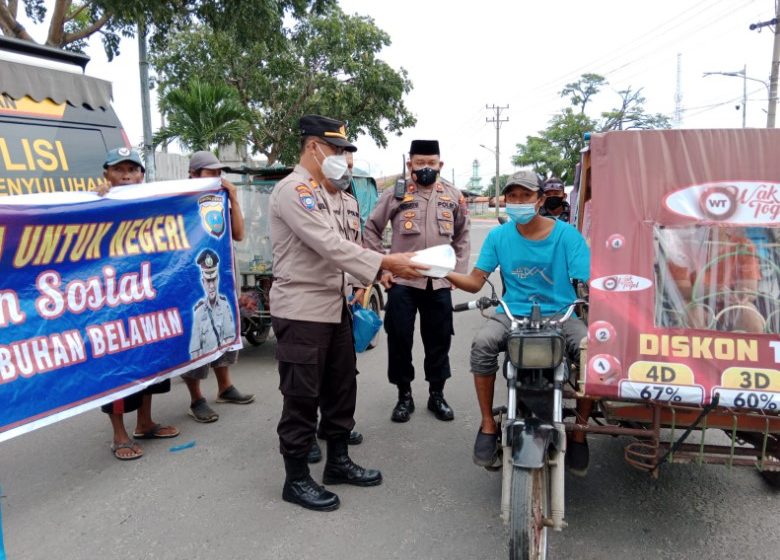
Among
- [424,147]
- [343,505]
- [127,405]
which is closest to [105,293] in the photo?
[127,405]

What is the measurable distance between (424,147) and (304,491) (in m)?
2.57

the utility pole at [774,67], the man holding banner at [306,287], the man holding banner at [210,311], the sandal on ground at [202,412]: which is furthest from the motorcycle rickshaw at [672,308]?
the utility pole at [774,67]

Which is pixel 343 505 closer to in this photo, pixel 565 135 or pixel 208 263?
pixel 208 263

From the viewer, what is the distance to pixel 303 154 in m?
3.18

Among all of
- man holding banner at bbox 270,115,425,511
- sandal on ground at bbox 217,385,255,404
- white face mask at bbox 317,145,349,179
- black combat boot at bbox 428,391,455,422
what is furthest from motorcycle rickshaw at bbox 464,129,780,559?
sandal on ground at bbox 217,385,255,404

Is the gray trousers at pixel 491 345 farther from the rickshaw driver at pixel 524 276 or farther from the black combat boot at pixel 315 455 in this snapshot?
the black combat boot at pixel 315 455

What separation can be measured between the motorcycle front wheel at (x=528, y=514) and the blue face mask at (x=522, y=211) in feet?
4.23

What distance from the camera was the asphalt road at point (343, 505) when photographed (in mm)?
2721

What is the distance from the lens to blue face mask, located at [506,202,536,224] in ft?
9.95

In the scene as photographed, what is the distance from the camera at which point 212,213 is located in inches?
168

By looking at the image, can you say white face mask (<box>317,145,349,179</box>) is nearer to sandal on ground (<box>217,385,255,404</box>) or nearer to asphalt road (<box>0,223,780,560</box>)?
asphalt road (<box>0,223,780,560</box>)

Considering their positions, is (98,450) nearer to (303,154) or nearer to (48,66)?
(303,154)

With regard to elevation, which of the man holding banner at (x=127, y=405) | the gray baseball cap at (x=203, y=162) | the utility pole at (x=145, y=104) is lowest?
the man holding banner at (x=127, y=405)

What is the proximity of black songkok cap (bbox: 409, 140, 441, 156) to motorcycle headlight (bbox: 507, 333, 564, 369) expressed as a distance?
7.23 ft
